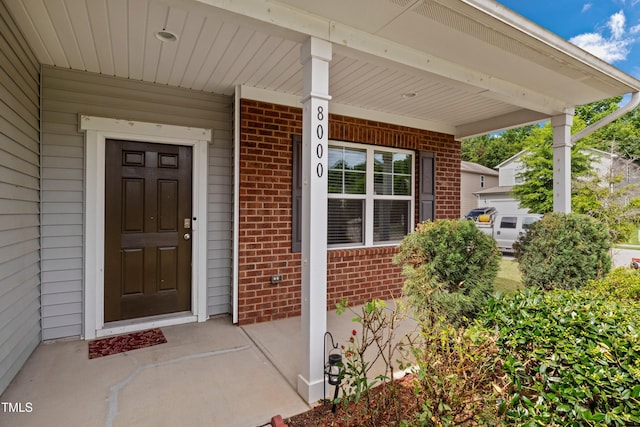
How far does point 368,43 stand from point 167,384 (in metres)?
2.92

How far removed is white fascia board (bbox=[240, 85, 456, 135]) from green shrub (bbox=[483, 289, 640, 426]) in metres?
2.62

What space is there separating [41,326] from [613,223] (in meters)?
10.9

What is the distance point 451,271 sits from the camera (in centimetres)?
251

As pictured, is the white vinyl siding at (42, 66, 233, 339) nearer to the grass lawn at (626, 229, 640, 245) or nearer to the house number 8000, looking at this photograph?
the house number 8000

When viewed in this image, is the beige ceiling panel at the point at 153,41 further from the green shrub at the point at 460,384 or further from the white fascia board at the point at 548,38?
the green shrub at the point at 460,384

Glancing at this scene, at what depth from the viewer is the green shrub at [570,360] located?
1271 mm

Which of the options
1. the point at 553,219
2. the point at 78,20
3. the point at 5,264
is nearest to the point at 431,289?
the point at 553,219

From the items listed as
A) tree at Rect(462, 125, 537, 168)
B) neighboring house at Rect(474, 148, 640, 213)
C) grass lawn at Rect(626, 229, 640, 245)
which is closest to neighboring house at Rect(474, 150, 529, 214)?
neighboring house at Rect(474, 148, 640, 213)

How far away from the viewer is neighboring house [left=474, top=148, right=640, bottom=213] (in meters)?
10.2

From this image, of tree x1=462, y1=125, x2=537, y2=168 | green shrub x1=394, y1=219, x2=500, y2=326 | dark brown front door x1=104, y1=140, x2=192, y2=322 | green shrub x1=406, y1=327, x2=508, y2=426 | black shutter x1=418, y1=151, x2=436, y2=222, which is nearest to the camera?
green shrub x1=406, y1=327, x2=508, y2=426

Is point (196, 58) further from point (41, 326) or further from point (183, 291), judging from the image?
point (41, 326)

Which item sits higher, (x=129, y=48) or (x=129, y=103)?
(x=129, y=48)

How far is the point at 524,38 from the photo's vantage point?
8.14ft

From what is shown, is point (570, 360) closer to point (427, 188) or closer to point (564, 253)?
point (564, 253)
